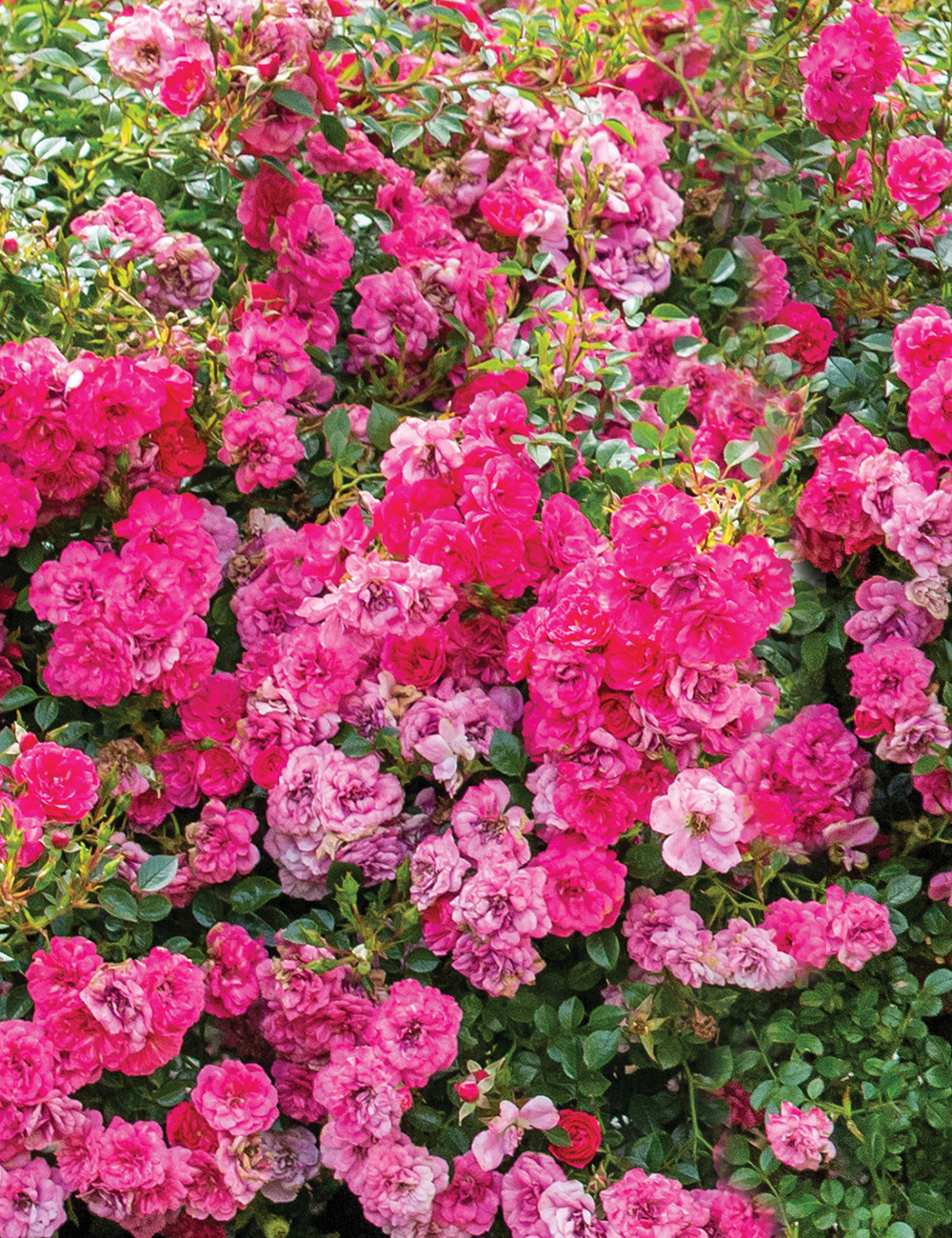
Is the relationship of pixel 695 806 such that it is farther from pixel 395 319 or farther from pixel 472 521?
pixel 395 319

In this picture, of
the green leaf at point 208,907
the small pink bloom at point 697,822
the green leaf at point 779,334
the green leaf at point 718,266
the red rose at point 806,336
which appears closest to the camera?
the small pink bloom at point 697,822

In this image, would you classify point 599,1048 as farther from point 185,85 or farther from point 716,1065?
point 185,85

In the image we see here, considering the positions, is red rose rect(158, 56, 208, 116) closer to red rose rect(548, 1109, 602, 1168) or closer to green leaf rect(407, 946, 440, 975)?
green leaf rect(407, 946, 440, 975)

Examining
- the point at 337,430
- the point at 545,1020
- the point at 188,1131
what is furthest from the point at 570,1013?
the point at 337,430

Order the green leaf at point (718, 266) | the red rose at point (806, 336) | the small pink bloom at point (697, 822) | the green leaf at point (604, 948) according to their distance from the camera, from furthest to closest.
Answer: the green leaf at point (718, 266)
the red rose at point (806, 336)
the green leaf at point (604, 948)
the small pink bloom at point (697, 822)

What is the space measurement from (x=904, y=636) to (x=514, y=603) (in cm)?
44

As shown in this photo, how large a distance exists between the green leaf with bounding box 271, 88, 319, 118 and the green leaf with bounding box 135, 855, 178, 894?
77cm

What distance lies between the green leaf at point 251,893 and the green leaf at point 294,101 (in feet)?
2.60

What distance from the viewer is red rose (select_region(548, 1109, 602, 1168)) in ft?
4.16

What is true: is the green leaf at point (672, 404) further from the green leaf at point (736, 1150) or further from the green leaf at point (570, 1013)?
the green leaf at point (736, 1150)

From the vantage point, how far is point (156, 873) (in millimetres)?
1314

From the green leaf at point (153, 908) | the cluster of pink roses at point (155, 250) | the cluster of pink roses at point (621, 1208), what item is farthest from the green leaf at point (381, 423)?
the cluster of pink roses at point (621, 1208)

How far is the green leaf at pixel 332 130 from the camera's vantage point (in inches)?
59.0

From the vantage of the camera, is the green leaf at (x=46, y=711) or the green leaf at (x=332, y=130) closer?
the green leaf at (x=46, y=711)
